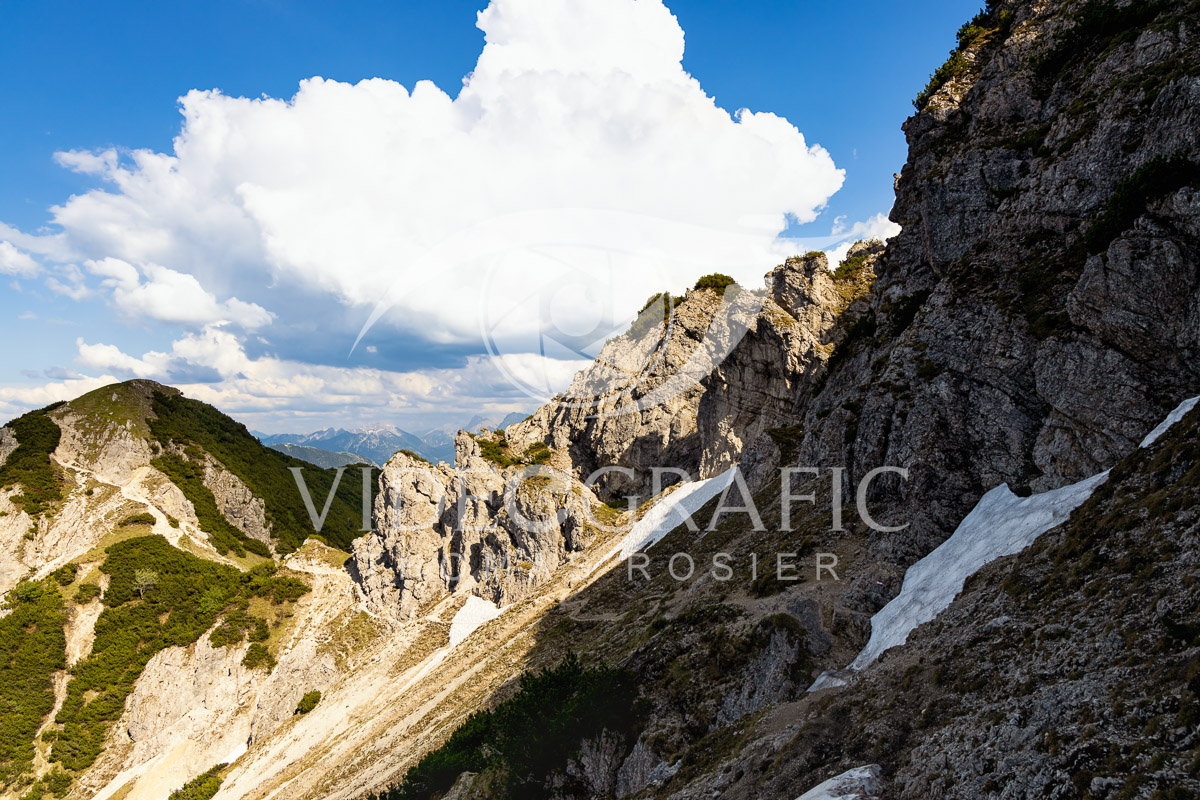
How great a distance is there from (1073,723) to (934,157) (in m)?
43.4

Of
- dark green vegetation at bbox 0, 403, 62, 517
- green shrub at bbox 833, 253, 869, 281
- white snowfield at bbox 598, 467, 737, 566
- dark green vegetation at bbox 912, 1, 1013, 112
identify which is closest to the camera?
dark green vegetation at bbox 912, 1, 1013, 112

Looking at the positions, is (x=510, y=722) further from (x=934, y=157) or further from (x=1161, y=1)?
(x=1161, y=1)

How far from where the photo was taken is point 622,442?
93938 millimetres

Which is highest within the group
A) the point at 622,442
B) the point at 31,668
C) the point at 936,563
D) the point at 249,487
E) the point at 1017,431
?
the point at 249,487

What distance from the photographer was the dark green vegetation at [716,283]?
9219 centimetres

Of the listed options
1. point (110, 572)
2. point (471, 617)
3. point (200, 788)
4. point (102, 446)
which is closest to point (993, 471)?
point (471, 617)

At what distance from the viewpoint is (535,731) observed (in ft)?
102

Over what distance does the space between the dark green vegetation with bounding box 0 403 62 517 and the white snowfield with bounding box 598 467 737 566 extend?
94.7 metres

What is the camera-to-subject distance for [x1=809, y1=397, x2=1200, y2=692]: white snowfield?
1872cm

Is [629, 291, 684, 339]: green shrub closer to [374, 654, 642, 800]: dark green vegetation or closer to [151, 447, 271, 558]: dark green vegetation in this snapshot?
[374, 654, 642, 800]: dark green vegetation

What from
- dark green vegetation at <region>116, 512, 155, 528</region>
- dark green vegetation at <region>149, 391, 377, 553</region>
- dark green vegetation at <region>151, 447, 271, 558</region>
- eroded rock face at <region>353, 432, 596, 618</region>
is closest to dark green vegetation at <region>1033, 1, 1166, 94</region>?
eroded rock face at <region>353, 432, 596, 618</region>

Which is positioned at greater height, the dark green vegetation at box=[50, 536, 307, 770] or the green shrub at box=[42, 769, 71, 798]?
the dark green vegetation at box=[50, 536, 307, 770]

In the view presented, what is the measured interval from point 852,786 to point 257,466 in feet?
503

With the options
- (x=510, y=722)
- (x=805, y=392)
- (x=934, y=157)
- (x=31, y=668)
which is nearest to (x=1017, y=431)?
(x=934, y=157)
